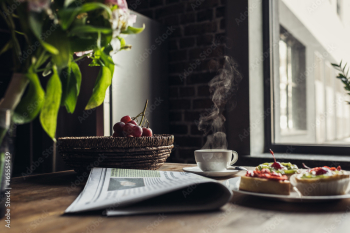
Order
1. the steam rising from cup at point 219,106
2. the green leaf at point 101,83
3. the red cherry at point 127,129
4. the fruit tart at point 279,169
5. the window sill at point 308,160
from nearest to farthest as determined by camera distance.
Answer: the green leaf at point 101,83, the fruit tart at point 279,169, the red cherry at point 127,129, the window sill at point 308,160, the steam rising from cup at point 219,106

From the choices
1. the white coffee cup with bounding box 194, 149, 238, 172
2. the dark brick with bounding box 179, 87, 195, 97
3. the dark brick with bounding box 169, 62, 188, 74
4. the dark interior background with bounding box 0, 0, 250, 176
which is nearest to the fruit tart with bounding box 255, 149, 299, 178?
the white coffee cup with bounding box 194, 149, 238, 172

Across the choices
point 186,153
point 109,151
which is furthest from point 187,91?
point 109,151

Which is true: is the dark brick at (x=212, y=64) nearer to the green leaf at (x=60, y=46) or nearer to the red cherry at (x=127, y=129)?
the red cherry at (x=127, y=129)

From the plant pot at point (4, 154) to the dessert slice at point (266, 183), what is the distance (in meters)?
0.47

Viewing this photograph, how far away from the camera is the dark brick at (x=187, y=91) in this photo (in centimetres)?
226

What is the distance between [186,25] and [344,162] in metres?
1.39

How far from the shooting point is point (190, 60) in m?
2.29

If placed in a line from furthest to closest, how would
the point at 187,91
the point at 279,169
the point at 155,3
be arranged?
the point at 155,3
the point at 187,91
the point at 279,169

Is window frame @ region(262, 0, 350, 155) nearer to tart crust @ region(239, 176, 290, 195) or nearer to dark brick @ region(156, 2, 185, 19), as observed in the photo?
dark brick @ region(156, 2, 185, 19)

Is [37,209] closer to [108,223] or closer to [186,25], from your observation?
[108,223]

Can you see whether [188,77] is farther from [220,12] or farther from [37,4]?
[37,4]

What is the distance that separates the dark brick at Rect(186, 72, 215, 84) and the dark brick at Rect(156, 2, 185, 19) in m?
0.51

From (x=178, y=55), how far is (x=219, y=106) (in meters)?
0.51

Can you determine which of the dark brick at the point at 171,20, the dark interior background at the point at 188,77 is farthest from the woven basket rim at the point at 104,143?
the dark brick at the point at 171,20
